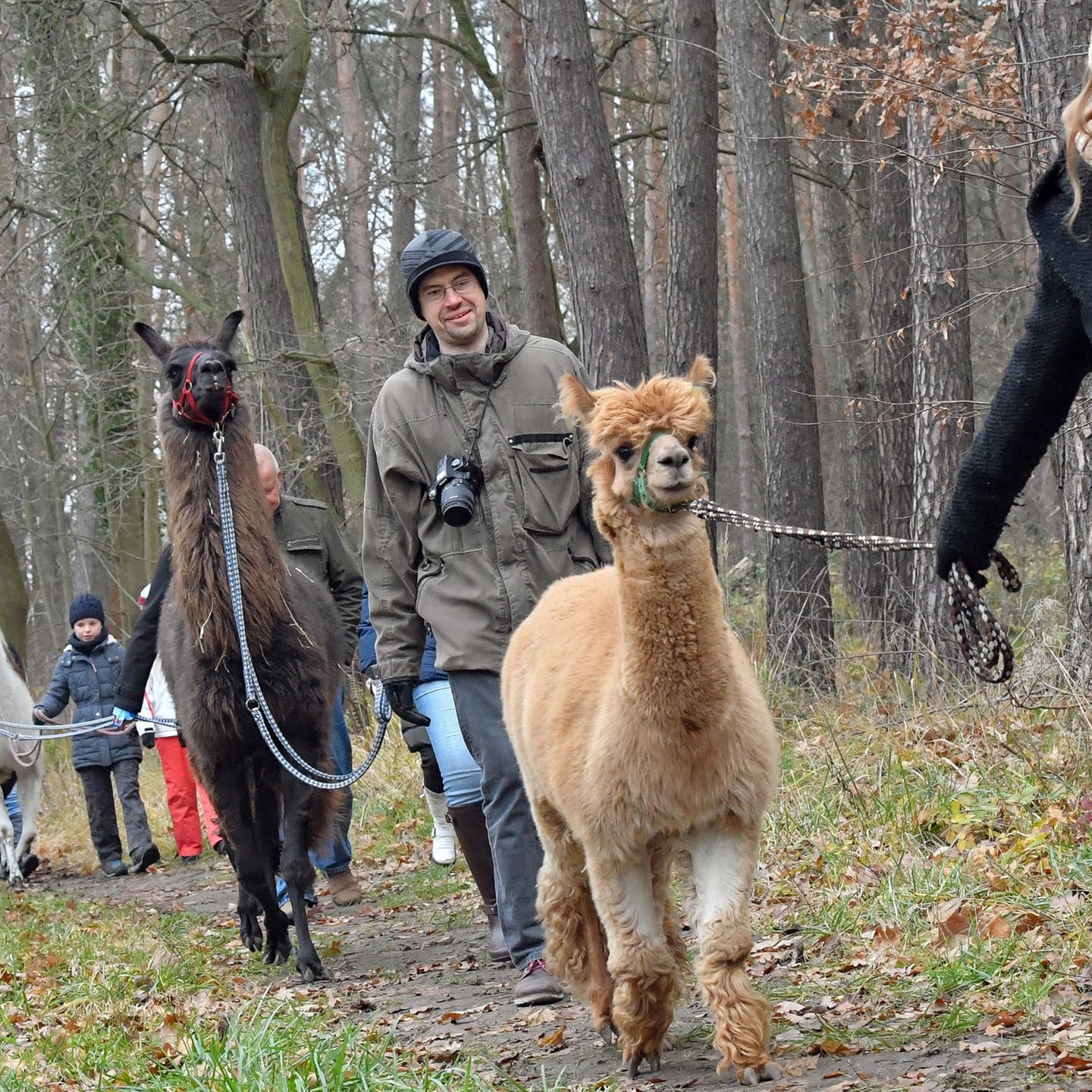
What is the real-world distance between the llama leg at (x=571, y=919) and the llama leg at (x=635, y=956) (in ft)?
1.51

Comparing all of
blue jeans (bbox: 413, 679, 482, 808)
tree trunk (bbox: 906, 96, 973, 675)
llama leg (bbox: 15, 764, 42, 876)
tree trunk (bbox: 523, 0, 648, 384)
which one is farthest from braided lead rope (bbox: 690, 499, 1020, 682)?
llama leg (bbox: 15, 764, 42, 876)

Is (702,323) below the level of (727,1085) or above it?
above

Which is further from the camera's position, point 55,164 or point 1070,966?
point 55,164

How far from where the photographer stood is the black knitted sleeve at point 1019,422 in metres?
2.55

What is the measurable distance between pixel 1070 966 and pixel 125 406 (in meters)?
16.1

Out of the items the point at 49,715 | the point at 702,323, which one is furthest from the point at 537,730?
the point at 49,715

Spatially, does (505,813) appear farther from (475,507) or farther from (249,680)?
(249,680)

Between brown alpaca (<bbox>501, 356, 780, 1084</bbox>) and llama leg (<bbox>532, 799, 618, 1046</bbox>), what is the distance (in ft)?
1.15

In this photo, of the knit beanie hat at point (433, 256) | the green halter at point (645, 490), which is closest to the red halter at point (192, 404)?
the knit beanie hat at point (433, 256)

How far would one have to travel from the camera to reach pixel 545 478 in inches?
204

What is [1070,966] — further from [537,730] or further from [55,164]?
[55,164]

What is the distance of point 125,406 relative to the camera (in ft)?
61.0

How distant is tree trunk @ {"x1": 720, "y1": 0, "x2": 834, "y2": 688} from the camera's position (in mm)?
11875

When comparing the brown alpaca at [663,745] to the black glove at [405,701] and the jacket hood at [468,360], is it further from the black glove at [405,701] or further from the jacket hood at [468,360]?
the black glove at [405,701]
